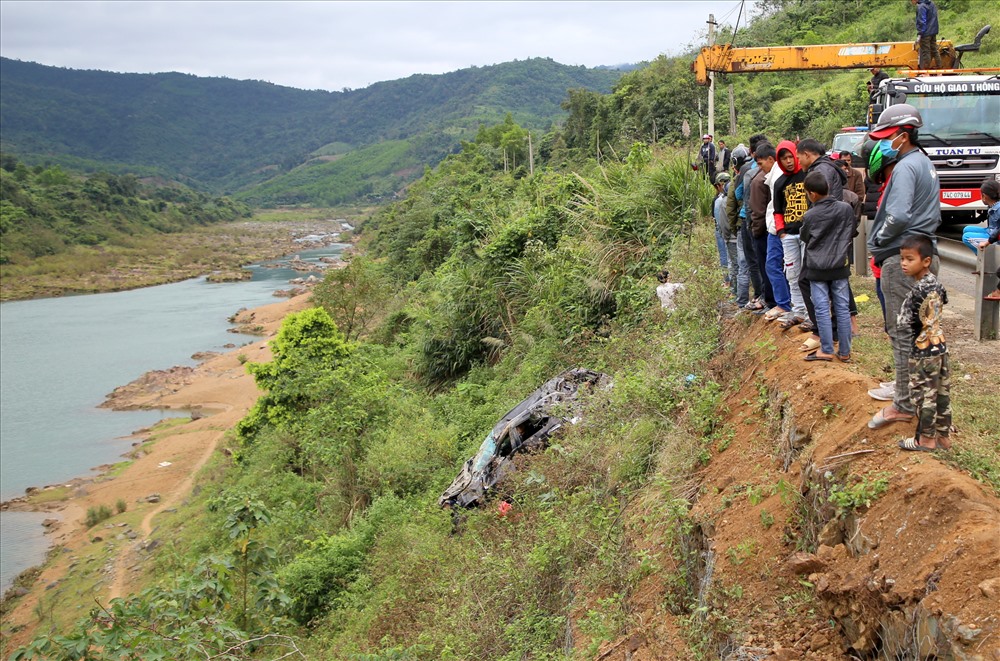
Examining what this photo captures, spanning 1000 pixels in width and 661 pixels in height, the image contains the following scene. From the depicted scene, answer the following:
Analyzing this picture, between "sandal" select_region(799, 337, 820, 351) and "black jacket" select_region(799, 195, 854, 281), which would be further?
"sandal" select_region(799, 337, 820, 351)

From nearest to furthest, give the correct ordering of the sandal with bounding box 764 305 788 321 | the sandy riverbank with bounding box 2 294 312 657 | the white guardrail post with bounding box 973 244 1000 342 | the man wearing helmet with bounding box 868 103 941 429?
the man wearing helmet with bounding box 868 103 941 429
the white guardrail post with bounding box 973 244 1000 342
the sandal with bounding box 764 305 788 321
the sandy riverbank with bounding box 2 294 312 657

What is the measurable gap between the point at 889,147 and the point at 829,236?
0.90 metres

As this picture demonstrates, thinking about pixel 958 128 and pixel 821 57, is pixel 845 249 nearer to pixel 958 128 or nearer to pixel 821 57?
pixel 958 128

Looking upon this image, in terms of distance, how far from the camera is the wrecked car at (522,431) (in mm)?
8234

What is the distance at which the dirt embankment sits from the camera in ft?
9.57

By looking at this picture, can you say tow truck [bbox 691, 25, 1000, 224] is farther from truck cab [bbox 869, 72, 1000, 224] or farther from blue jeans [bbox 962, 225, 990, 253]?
blue jeans [bbox 962, 225, 990, 253]

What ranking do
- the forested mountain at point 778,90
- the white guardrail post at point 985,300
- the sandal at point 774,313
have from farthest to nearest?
the forested mountain at point 778,90 < the sandal at point 774,313 < the white guardrail post at point 985,300

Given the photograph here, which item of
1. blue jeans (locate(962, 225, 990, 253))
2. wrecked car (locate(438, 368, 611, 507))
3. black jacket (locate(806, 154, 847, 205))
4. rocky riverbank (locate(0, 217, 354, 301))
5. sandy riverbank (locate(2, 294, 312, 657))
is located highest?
black jacket (locate(806, 154, 847, 205))

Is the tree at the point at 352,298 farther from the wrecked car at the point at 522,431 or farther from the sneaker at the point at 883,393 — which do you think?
the sneaker at the point at 883,393

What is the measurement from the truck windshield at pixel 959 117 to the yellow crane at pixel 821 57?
10.6 ft

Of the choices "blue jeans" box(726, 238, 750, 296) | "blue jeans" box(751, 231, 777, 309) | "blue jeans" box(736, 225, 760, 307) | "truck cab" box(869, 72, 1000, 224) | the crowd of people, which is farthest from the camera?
"truck cab" box(869, 72, 1000, 224)

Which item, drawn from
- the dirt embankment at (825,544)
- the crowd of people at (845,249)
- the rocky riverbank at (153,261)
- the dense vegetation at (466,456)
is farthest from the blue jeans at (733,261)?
the rocky riverbank at (153,261)

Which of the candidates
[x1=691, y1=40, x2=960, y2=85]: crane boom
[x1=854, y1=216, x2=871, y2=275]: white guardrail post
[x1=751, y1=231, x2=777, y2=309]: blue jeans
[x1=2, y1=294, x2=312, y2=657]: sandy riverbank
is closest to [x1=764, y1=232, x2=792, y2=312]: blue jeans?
[x1=751, y1=231, x2=777, y2=309]: blue jeans

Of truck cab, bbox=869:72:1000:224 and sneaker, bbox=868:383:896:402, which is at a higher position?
truck cab, bbox=869:72:1000:224
